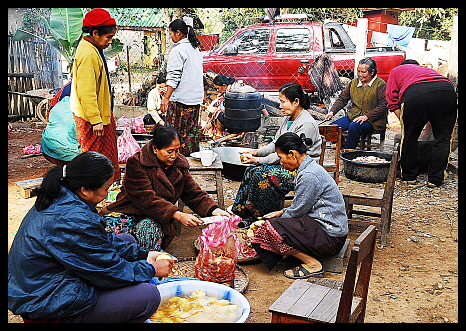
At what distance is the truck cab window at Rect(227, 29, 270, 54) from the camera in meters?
9.87

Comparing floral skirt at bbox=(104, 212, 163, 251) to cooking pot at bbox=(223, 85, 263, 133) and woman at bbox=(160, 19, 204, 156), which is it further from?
cooking pot at bbox=(223, 85, 263, 133)

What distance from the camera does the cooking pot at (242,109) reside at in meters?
7.65

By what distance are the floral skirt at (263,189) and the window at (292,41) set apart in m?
5.71

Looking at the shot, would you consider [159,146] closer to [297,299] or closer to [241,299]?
[241,299]

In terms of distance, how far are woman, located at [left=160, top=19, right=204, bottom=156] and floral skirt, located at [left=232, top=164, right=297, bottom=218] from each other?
4.85ft

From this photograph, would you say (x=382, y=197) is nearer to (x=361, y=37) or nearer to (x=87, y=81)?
(x=87, y=81)

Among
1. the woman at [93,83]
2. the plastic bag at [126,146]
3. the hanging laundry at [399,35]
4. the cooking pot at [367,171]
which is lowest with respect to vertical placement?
the cooking pot at [367,171]

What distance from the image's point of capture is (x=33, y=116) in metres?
10.8

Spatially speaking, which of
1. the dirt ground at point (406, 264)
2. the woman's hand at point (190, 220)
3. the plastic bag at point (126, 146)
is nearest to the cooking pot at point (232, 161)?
the dirt ground at point (406, 264)

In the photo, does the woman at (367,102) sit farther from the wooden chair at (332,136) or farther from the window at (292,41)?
the window at (292,41)
